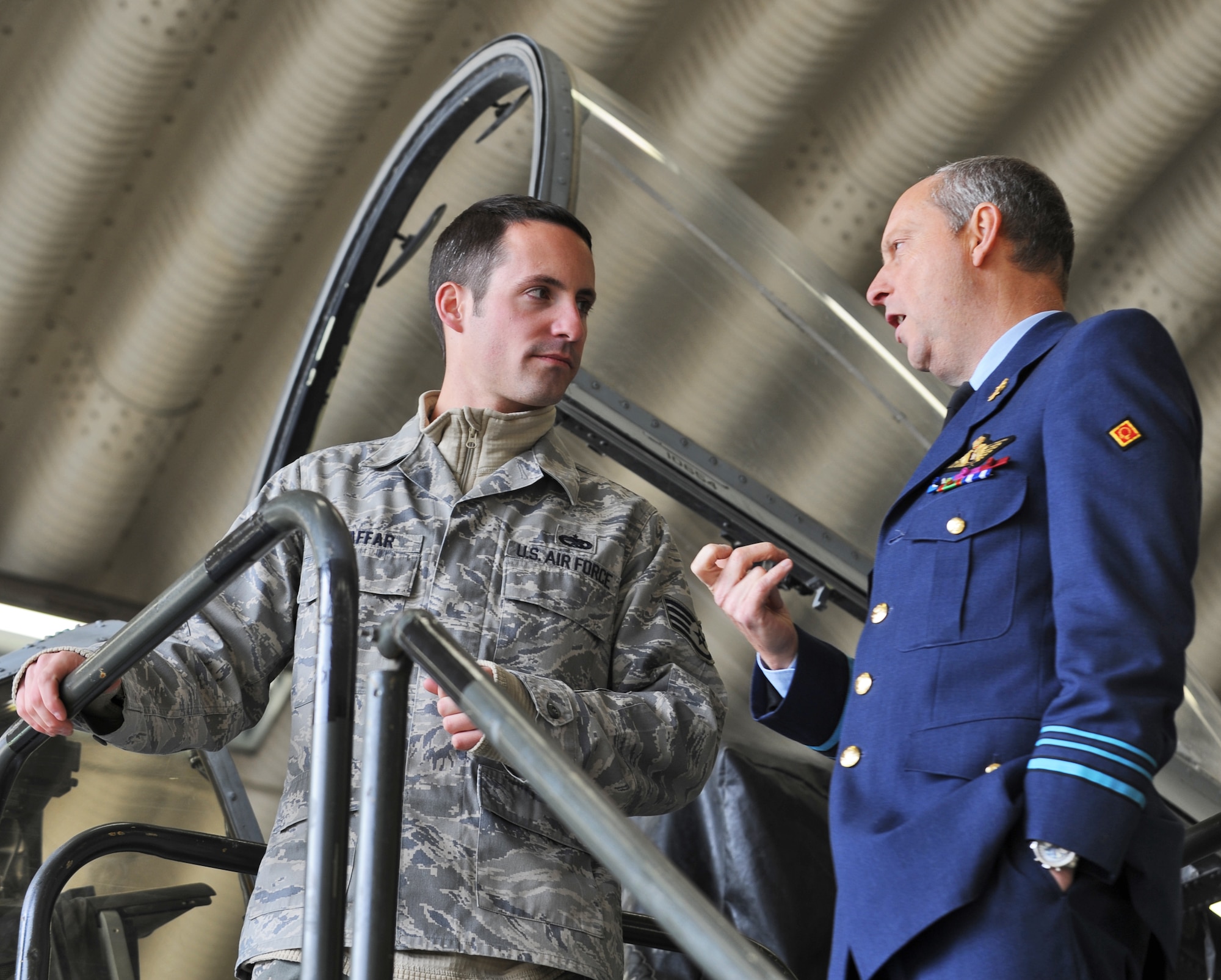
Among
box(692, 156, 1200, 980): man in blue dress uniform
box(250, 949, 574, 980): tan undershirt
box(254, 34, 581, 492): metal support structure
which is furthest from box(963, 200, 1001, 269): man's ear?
box(254, 34, 581, 492): metal support structure

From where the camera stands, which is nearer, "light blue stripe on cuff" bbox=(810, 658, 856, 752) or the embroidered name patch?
the embroidered name patch

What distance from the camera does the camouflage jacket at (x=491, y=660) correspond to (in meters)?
1.50

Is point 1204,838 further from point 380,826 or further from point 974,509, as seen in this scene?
point 380,826

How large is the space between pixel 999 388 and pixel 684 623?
0.59 m

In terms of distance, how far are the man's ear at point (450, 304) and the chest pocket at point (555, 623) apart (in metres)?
0.53

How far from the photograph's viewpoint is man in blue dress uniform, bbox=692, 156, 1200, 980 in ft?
3.71

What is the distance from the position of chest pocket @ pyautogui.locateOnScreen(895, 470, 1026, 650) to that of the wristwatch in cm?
23

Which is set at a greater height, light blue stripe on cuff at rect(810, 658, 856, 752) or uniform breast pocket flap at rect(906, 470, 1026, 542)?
uniform breast pocket flap at rect(906, 470, 1026, 542)

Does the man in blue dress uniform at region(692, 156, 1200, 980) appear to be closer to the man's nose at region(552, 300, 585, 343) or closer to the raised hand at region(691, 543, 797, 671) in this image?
the raised hand at region(691, 543, 797, 671)

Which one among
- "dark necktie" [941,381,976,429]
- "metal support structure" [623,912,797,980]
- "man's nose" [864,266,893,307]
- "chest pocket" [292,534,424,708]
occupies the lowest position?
"metal support structure" [623,912,797,980]

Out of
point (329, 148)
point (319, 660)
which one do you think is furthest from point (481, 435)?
point (329, 148)

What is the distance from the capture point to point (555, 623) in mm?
1721

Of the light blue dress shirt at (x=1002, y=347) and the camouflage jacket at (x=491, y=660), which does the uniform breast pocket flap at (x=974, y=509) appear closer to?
the light blue dress shirt at (x=1002, y=347)

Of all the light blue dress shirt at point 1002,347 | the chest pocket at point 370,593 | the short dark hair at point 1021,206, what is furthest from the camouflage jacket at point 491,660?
the short dark hair at point 1021,206
